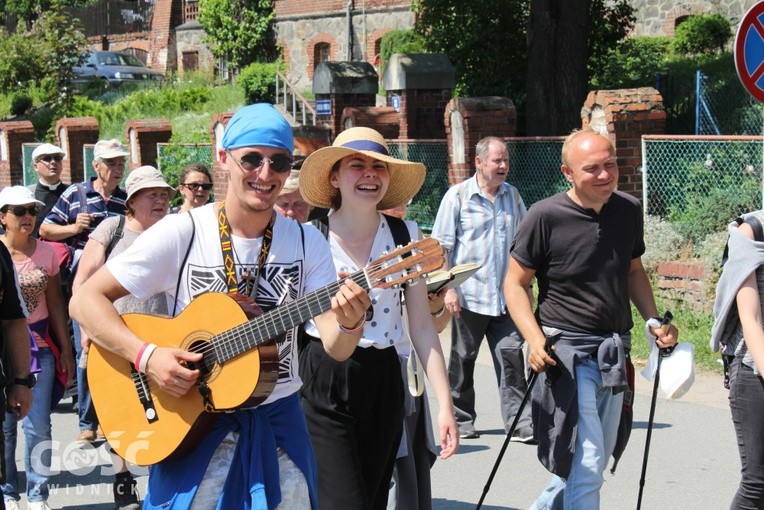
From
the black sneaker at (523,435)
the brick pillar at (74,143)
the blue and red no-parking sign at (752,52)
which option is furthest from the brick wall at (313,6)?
the black sneaker at (523,435)

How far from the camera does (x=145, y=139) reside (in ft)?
66.3

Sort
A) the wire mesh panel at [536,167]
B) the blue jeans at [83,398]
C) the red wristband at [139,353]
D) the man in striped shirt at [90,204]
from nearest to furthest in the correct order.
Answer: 1. the red wristband at [139,353]
2. the blue jeans at [83,398]
3. the man in striped shirt at [90,204]
4. the wire mesh panel at [536,167]

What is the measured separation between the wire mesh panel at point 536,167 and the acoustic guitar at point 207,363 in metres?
9.63

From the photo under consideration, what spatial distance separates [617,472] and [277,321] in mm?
4372

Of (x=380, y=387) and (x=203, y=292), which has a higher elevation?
(x=203, y=292)

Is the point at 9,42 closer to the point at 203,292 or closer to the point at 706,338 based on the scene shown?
the point at 706,338

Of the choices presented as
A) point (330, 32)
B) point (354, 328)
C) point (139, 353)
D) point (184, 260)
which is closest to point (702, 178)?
point (354, 328)

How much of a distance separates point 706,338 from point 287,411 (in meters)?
7.27

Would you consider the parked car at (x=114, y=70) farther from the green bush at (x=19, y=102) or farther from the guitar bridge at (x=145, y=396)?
the guitar bridge at (x=145, y=396)

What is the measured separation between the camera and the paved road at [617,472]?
6.88m

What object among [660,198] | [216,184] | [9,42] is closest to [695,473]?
[660,198]

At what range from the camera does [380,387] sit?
193 inches

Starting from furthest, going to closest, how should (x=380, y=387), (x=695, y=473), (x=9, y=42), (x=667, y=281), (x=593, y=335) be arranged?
1. (x=9, y=42)
2. (x=667, y=281)
3. (x=695, y=473)
4. (x=593, y=335)
5. (x=380, y=387)

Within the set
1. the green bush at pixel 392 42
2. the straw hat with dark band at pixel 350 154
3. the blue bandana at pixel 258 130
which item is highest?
the green bush at pixel 392 42
